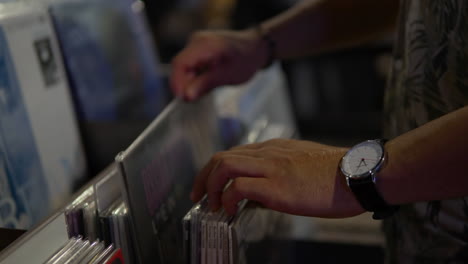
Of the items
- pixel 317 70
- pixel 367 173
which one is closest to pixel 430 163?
pixel 367 173

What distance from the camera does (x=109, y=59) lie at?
1255mm

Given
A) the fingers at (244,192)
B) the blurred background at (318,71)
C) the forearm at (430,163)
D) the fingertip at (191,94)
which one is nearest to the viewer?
the forearm at (430,163)

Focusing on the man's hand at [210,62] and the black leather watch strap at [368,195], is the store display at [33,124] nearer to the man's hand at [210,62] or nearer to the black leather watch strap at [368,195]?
the man's hand at [210,62]

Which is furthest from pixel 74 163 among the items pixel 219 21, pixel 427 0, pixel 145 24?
pixel 219 21

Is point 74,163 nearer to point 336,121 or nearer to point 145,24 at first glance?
point 145,24

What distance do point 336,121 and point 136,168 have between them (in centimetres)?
243

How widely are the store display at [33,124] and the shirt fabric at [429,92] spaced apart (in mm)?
609

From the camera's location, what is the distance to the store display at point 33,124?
92 cm

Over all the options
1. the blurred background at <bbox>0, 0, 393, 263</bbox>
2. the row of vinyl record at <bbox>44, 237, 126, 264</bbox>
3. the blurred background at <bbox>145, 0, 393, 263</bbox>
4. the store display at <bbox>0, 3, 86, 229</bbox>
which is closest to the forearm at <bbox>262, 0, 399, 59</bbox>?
the blurred background at <bbox>0, 0, 393, 263</bbox>

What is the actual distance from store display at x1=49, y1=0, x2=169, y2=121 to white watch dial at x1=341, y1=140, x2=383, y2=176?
2.07 feet

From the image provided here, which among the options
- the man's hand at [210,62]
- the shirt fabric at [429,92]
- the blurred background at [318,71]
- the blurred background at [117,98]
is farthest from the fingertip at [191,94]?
the blurred background at [318,71]

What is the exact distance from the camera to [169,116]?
925 mm

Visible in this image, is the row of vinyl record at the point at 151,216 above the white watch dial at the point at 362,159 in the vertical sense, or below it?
below

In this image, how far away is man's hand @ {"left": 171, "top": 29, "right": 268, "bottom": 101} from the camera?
108 centimetres
